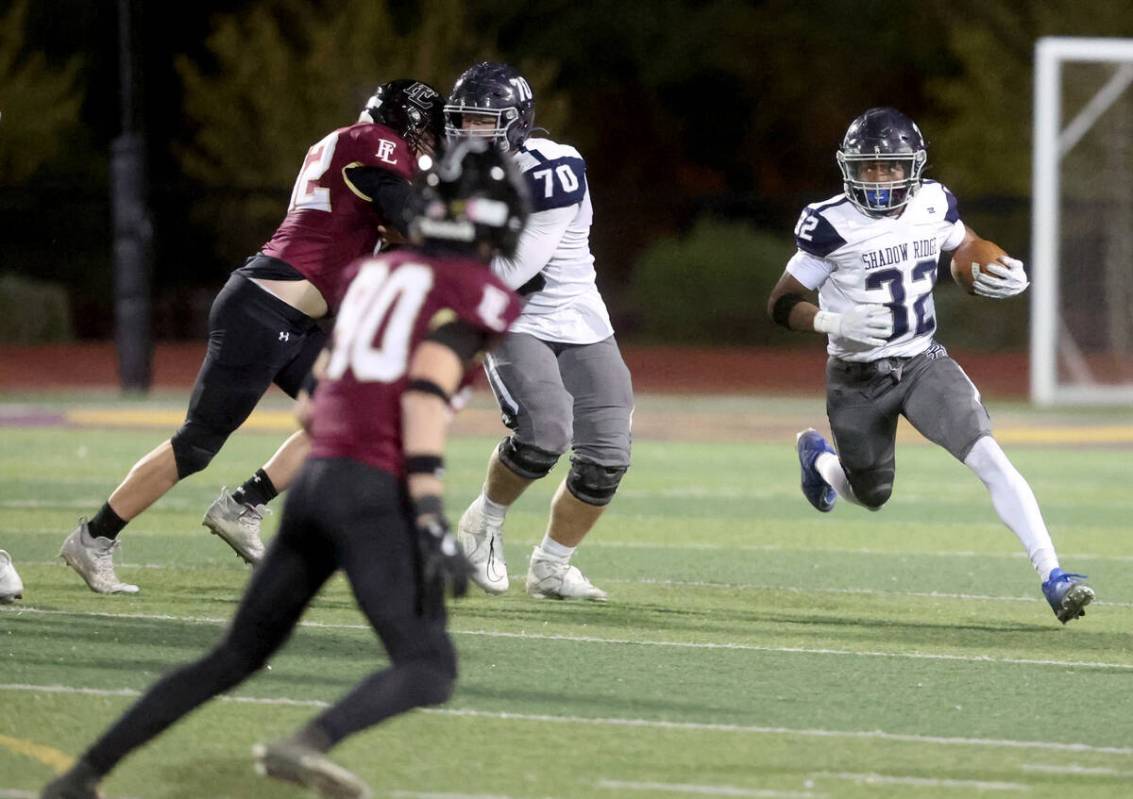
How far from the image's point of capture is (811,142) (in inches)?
1391

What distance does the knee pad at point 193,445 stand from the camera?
754 centimetres

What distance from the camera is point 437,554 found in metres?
4.37

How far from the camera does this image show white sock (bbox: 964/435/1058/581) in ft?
23.6

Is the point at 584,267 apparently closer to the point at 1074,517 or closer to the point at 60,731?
the point at 60,731

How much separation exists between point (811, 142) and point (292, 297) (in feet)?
93.7

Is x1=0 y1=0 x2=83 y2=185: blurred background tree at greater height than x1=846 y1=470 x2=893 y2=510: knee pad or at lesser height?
lesser

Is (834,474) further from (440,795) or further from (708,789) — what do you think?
(440,795)

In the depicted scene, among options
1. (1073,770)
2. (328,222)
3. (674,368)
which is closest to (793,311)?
(328,222)

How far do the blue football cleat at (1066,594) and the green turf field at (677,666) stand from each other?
128 mm

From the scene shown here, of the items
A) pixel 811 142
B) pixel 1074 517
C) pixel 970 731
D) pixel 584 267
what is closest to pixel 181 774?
pixel 970 731

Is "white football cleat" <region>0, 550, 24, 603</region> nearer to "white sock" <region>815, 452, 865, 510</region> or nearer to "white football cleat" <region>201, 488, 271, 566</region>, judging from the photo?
"white football cleat" <region>201, 488, 271, 566</region>

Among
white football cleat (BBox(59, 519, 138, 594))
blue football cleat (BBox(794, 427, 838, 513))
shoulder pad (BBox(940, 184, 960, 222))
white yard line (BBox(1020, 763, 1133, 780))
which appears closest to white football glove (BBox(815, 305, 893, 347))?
shoulder pad (BBox(940, 184, 960, 222))

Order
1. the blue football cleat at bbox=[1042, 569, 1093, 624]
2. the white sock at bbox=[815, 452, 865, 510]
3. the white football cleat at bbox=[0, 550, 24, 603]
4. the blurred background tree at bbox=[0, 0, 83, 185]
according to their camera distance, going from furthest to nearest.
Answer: the blurred background tree at bbox=[0, 0, 83, 185] → the white sock at bbox=[815, 452, 865, 510] → the white football cleat at bbox=[0, 550, 24, 603] → the blue football cleat at bbox=[1042, 569, 1093, 624]

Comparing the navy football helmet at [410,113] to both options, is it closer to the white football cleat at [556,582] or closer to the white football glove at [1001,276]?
the white football cleat at [556,582]
